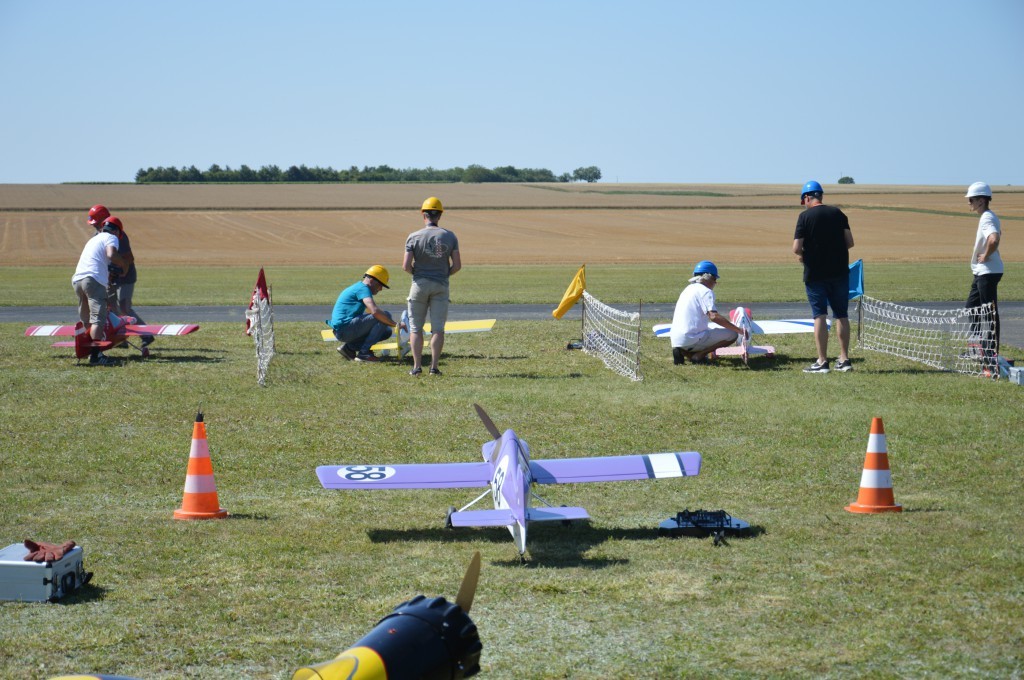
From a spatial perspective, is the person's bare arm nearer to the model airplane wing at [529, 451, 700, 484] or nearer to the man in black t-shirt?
the man in black t-shirt

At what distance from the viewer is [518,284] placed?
30.8 m

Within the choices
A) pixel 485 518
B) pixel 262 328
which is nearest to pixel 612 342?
pixel 262 328

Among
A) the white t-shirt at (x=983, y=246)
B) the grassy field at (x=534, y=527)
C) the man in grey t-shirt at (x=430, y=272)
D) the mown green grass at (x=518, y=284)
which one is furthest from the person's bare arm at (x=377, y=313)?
the mown green grass at (x=518, y=284)

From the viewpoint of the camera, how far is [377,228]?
67812mm

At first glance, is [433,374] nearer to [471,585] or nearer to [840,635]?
[840,635]

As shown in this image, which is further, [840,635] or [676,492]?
[676,492]

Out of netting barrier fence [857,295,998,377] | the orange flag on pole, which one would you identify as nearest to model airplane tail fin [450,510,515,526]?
netting barrier fence [857,295,998,377]

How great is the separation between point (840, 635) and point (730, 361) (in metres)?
9.54

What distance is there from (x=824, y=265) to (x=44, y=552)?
10.1 metres

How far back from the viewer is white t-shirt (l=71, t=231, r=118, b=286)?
44.8 ft

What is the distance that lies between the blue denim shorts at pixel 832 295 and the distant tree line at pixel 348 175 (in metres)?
132

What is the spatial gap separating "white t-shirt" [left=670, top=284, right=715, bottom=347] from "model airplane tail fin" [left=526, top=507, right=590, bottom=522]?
7676mm

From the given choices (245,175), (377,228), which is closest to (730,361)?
(377,228)

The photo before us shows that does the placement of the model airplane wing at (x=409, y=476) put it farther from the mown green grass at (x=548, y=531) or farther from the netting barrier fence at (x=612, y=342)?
the netting barrier fence at (x=612, y=342)
